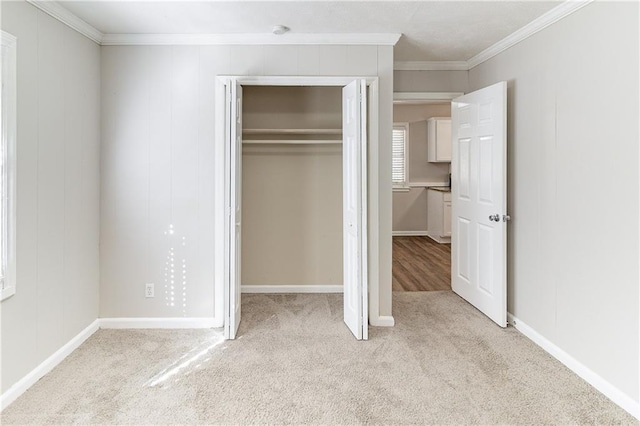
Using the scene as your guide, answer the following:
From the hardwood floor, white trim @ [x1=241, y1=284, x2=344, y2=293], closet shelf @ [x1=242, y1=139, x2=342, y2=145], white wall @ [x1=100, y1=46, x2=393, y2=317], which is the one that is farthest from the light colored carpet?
closet shelf @ [x1=242, y1=139, x2=342, y2=145]

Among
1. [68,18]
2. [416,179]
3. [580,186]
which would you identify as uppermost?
[68,18]

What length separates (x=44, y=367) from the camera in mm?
2664

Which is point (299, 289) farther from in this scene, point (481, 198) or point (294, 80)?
point (294, 80)

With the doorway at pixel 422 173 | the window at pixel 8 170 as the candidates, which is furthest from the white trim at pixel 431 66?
the doorway at pixel 422 173

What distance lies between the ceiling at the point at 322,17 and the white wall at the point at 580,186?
391 millimetres

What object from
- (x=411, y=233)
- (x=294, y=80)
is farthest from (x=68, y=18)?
(x=411, y=233)

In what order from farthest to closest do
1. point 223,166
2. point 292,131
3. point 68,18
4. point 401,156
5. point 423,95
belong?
1. point 401,156
2. point 423,95
3. point 292,131
4. point 223,166
5. point 68,18

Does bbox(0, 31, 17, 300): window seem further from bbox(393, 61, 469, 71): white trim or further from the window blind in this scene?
the window blind

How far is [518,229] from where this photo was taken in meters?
3.46

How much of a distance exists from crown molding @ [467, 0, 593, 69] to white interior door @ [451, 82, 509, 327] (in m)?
0.37

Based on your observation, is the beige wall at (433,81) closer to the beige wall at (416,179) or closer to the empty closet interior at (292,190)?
the empty closet interior at (292,190)

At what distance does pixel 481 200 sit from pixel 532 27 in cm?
143

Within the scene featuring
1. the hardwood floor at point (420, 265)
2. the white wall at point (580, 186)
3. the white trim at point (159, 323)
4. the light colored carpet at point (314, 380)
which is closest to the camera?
the light colored carpet at point (314, 380)

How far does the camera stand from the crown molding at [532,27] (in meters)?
2.73
